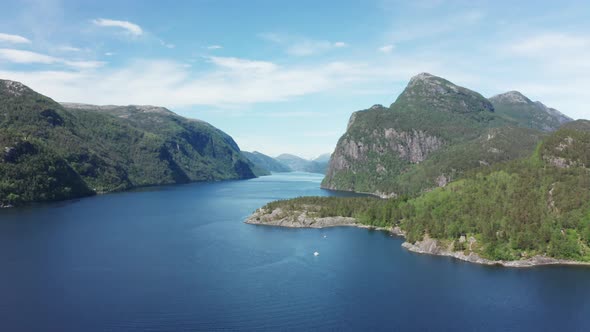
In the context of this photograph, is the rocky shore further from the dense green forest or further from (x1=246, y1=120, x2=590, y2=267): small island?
the dense green forest

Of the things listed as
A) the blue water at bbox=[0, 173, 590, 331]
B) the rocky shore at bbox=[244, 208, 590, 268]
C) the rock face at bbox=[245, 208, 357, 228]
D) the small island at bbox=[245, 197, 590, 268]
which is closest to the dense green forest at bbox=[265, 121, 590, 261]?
the small island at bbox=[245, 197, 590, 268]

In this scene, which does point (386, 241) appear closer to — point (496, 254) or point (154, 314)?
point (496, 254)

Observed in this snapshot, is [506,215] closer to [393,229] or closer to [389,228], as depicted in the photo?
[393,229]

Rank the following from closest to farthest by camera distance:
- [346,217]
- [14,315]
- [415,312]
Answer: [14,315]
[415,312]
[346,217]

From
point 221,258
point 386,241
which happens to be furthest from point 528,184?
point 221,258

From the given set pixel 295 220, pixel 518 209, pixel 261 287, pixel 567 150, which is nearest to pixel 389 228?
pixel 295 220

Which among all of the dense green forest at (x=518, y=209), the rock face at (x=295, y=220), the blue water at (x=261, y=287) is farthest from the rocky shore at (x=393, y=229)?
the blue water at (x=261, y=287)
